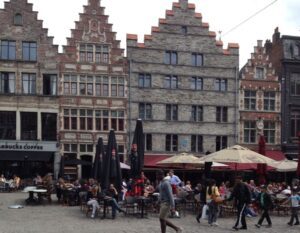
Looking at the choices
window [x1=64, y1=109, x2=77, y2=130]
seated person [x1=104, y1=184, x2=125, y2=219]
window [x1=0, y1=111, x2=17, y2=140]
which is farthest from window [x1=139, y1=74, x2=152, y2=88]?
seated person [x1=104, y1=184, x2=125, y2=219]

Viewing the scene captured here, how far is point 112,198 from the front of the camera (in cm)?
1731

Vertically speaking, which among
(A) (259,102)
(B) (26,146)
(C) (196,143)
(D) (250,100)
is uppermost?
(D) (250,100)

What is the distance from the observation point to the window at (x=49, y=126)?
36.9 m

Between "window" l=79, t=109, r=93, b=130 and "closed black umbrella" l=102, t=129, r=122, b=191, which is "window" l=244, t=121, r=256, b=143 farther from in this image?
"closed black umbrella" l=102, t=129, r=122, b=191

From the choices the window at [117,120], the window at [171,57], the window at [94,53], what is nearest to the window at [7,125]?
the window at [94,53]

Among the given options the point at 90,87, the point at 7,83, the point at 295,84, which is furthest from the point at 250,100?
the point at 7,83

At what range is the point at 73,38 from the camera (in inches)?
1491

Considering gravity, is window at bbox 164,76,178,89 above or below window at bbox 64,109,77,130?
above

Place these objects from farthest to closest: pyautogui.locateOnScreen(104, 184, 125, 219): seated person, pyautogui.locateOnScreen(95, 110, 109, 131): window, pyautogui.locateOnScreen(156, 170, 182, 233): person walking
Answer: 1. pyautogui.locateOnScreen(95, 110, 109, 131): window
2. pyautogui.locateOnScreen(104, 184, 125, 219): seated person
3. pyautogui.locateOnScreen(156, 170, 182, 233): person walking

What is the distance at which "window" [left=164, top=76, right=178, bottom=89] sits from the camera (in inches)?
1548

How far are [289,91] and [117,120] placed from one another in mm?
13477

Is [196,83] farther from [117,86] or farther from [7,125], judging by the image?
[7,125]

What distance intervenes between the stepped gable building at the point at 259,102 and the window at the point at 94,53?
1045 centimetres

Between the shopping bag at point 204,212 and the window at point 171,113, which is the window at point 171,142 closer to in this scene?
the window at point 171,113
